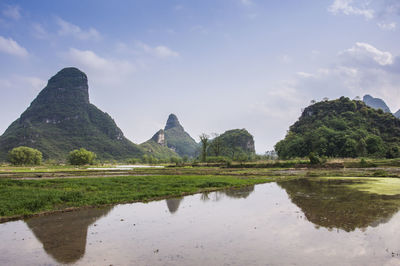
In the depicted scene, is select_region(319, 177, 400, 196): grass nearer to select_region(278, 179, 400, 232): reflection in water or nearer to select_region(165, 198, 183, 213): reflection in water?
select_region(278, 179, 400, 232): reflection in water

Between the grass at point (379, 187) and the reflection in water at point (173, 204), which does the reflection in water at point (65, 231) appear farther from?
the grass at point (379, 187)

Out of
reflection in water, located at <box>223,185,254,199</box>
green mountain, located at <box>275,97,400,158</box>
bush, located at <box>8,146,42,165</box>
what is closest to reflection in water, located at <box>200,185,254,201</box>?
reflection in water, located at <box>223,185,254,199</box>

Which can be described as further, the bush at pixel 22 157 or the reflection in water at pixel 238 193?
the bush at pixel 22 157

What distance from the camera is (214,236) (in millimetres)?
10625

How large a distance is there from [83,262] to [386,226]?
1254 cm

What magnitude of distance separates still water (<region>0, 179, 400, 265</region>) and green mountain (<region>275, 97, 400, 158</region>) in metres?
77.0

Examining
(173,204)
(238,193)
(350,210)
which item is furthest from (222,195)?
(350,210)

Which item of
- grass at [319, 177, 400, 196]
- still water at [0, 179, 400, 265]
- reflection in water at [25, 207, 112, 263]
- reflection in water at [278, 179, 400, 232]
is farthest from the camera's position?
grass at [319, 177, 400, 196]

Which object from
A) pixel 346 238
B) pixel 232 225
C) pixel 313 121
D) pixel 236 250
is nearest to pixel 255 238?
pixel 236 250

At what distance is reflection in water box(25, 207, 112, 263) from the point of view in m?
8.99

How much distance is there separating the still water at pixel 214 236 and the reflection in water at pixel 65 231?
0.12 ft

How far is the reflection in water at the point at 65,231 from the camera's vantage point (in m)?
8.99

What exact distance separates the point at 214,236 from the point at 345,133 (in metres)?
97.1

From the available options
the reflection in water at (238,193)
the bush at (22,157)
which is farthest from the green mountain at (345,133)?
the bush at (22,157)
